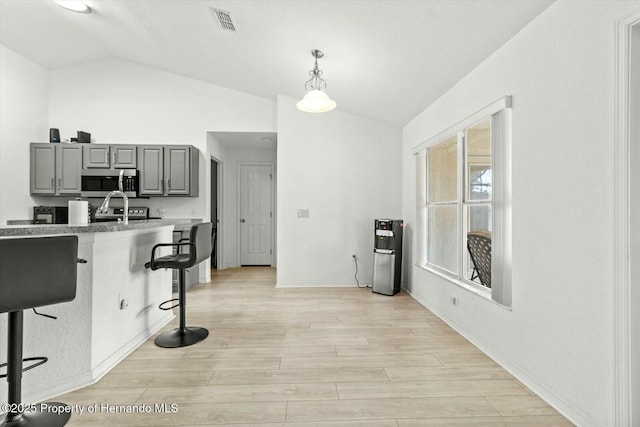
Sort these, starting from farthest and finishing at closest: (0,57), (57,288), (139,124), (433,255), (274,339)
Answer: (139,124), (0,57), (433,255), (274,339), (57,288)

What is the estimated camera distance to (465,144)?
308 cm

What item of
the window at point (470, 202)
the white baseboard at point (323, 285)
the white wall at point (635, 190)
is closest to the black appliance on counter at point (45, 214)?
the white baseboard at point (323, 285)

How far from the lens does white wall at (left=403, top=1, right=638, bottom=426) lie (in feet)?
5.26

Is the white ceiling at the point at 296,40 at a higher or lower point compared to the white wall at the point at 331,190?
higher

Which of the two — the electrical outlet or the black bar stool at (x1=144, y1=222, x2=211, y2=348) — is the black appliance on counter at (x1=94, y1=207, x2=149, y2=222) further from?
the electrical outlet

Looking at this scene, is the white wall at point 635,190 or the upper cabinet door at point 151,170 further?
the upper cabinet door at point 151,170

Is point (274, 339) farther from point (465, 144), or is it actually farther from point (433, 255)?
point (465, 144)

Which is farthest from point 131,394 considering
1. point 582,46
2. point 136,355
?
point 582,46

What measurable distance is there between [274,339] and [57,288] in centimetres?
172

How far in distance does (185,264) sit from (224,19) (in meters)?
2.38

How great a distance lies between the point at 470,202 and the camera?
9.92 feet

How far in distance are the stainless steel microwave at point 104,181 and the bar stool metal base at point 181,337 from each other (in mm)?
2649

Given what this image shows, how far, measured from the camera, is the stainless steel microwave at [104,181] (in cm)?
473

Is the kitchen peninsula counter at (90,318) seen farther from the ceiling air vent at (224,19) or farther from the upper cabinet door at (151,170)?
the upper cabinet door at (151,170)
